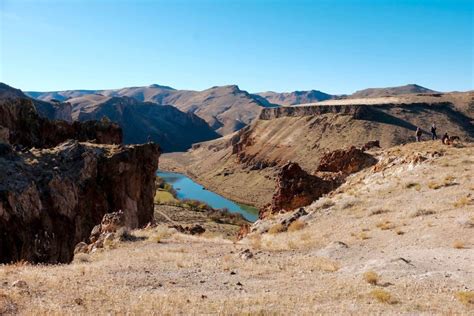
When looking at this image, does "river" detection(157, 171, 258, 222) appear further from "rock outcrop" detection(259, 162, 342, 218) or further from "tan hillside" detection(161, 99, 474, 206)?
"rock outcrop" detection(259, 162, 342, 218)

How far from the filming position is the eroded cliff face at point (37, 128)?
149 feet

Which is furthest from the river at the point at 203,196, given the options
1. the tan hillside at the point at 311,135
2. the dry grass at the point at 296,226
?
the dry grass at the point at 296,226

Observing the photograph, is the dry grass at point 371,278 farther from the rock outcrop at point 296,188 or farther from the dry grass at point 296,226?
the rock outcrop at point 296,188

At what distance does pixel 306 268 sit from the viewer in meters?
15.1

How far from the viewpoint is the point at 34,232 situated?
97.4 ft

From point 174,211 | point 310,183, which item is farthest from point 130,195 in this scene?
point 174,211

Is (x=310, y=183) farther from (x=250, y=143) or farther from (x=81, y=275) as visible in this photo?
(x=250, y=143)

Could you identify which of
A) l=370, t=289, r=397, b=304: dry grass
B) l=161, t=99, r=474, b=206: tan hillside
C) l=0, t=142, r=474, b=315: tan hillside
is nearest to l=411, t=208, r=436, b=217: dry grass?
l=0, t=142, r=474, b=315: tan hillside

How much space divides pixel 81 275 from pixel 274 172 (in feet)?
396

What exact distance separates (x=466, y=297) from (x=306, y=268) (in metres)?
5.41

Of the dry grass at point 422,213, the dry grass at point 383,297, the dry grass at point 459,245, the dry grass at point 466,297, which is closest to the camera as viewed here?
the dry grass at point 466,297

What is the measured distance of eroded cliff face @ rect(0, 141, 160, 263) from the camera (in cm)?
2834

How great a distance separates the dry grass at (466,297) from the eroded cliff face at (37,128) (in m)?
39.1

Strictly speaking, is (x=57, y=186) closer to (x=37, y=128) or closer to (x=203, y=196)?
(x=37, y=128)
